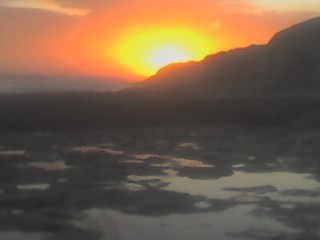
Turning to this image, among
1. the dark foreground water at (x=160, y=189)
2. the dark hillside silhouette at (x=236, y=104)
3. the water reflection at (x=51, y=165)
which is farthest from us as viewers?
the dark hillside silhouette at (x=236, y=104)

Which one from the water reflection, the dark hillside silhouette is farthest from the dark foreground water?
the dark hillside silhouette

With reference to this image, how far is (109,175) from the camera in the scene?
21203 mm

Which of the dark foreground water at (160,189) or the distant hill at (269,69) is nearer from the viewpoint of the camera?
the dark foreground water at (160,189)

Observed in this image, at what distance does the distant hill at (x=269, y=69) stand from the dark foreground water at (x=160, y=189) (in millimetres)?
41132

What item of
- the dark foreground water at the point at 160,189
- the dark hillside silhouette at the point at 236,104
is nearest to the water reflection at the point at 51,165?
the dark foreground water at the point at 160,189

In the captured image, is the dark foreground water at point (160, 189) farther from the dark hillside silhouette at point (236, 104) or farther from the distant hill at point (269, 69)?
the distant hill at point (269, 69)

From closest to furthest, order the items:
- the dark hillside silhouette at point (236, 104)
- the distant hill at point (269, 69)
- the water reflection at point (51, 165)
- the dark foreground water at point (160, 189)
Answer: the dark foreground water at point (160, 189) → the water reflection at point (51, 165) → the dark hillside silhouette at point (236, 104) → the distant hill at point (269, 69)

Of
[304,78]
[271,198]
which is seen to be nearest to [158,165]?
[271,198]

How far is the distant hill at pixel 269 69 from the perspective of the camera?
7950cm

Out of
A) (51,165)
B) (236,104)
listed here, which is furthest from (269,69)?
(51,165)

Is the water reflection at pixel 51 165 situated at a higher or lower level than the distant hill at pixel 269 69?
lower

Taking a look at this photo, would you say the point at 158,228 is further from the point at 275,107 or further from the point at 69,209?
the point at 275,107

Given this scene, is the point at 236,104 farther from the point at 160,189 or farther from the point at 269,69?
the point at 160,189

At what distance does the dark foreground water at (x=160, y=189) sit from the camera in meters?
13.6
